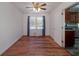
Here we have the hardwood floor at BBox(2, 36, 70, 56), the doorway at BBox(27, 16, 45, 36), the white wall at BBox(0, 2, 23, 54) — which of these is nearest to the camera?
the white wall at BBox(0, 2, 23, 54)

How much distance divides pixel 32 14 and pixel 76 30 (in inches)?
178

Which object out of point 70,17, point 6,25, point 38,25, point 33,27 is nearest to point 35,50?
point 6,25

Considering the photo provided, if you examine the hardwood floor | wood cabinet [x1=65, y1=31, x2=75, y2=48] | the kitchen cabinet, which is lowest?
the hardwood floor

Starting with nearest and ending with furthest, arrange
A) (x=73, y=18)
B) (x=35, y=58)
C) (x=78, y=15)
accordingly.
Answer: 1. (x=35, y=58)
2. (x=78, y=15)
3. (x=73, y=18)

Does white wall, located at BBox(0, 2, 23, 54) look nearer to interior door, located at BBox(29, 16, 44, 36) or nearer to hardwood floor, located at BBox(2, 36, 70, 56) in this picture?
hardwood floor, located at BBox(2, 36, 70, 56)

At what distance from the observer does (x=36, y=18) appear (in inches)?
361

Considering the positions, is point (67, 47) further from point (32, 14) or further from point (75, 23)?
point (32, 14)

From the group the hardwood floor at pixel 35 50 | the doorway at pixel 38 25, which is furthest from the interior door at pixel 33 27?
the hardwood floor at pixel 35 50

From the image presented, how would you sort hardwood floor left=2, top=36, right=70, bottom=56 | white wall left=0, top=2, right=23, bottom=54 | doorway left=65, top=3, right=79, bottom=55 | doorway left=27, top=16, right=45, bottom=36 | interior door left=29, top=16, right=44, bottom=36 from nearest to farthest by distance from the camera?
white wall left=0, top=2, right=23, bottom=54 < hardwood floor left=2, top=36, right=70, bottom=56 < doorway left=65, top=3, right=79, bottom=55 < interior door left=29, top=16, right=44, bottom=36 < doorway left=27, top=16, right=45, bottom=36

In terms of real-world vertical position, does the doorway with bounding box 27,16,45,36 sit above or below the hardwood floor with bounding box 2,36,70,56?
above

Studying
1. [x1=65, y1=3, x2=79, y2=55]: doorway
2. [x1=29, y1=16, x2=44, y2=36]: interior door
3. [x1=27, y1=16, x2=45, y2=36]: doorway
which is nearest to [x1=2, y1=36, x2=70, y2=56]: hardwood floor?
[x1=65, y1=3, x2=79, y2=55]: doorway

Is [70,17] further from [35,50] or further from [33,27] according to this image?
[33,27]

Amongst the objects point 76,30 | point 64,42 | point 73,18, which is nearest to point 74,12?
point 73,18

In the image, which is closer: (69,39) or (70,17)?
(69,39)
